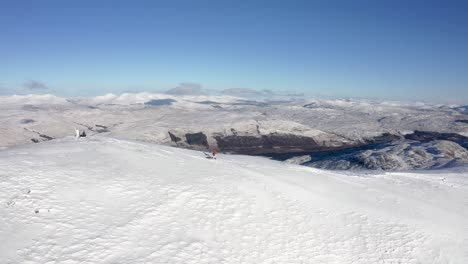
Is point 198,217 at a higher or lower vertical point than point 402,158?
higher

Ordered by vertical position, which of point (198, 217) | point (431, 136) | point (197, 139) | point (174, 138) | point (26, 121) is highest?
point (198, 217)

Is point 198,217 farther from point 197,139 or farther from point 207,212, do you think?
point 197,139

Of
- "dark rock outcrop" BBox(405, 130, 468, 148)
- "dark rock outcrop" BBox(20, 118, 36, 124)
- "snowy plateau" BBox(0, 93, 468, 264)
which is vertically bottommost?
"dark rock outcrop" BBox(405, 130, 468, 148)

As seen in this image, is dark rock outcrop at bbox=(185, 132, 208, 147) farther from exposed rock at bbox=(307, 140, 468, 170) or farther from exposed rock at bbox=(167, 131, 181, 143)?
exposed rock at bbox=(307, 140, 468, 170)

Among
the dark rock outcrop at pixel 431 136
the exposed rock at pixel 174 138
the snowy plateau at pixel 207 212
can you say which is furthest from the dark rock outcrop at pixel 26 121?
the dark rock outcrop at pixel 431 136

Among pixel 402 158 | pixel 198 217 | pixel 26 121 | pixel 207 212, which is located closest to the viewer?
pixel 198 217

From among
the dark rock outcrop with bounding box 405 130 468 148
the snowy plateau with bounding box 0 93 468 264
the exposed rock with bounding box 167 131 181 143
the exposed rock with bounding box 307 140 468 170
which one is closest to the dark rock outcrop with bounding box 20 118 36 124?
the exposed rock with bounding box 167 131 181 143

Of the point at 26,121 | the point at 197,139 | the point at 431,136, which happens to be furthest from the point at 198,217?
the point at 431,136

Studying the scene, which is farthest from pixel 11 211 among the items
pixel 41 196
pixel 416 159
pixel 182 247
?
pixel 416 159
